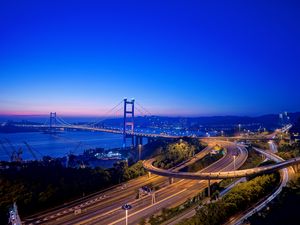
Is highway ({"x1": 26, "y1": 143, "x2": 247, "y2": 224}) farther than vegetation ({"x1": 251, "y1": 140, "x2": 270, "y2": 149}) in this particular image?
No

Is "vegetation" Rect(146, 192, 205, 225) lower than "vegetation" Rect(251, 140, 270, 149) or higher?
lower

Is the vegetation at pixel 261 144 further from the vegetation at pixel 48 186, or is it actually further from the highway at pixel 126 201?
the vegetation at pixel 48 186

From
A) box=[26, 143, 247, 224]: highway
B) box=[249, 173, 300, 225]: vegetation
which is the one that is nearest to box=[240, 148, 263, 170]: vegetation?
box=[26, 143, 247, 224]: highway

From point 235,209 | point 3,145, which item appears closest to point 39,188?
point 235,209

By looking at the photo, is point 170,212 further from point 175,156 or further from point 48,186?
point 175,156

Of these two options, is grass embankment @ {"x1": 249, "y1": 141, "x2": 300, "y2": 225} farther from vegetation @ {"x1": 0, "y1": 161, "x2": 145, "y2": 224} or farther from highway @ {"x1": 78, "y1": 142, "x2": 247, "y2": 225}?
vegetation @ {"x1": 0, "y1": 161, "x2": 145, "y2": 224}

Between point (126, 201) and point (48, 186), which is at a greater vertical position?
point (48, 186)

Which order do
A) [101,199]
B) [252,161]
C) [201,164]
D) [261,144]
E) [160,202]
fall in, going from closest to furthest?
[160,202] → [101,199] → [201,164] → [252,161] → [261,144]

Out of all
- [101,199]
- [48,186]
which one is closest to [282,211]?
[101,199]
